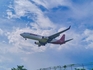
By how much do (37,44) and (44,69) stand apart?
83.6ft

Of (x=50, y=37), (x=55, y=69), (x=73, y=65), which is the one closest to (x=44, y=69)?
(x=55, y=69)

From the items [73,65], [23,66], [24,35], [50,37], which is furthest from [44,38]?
[73,65]

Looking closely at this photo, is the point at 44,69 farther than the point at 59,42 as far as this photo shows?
No

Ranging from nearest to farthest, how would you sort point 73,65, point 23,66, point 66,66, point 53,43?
point 73,65 < point 66,66 < point 23,66 < point 53,43

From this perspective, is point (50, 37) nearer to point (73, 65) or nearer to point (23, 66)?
point (23, 66)

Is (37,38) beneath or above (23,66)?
above

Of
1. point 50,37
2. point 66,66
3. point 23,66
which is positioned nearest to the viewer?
point 66,66

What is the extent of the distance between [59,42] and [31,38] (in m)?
12.6

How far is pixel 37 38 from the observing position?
61.2 m

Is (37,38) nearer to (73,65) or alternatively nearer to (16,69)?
(16,69)

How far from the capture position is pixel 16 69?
172 ft

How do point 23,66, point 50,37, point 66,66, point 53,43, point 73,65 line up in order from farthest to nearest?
point 53,43, point 50,37, point 23,66, point 66,66, point 73,65

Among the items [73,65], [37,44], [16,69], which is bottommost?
[73,65]

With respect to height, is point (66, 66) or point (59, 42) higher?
point (59, 42)
